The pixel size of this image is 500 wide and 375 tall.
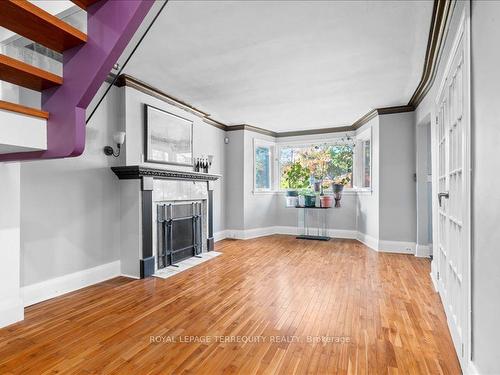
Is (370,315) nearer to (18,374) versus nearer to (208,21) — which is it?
(18,374)

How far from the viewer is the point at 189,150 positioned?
14.7 feet

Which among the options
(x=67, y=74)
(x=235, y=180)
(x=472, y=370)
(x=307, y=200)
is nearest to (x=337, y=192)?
(x=307, y=200)

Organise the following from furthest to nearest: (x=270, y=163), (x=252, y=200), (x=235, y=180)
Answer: (x=270, y=163), (x=252, y=200), (x=235, y=180)

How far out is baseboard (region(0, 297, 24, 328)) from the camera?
2.11 metres

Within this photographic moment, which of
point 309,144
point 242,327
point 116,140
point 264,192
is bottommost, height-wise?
point 242,327

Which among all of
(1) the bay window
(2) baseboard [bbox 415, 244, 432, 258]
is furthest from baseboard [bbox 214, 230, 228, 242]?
(2) baseboard [bbox 415, 244, 432, 258]

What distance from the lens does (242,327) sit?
82.5 inches

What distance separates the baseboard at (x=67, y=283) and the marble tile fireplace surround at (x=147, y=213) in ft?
0.58

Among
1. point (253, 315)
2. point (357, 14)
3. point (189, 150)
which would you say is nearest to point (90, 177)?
point (189, 150)

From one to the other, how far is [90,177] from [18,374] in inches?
76.2

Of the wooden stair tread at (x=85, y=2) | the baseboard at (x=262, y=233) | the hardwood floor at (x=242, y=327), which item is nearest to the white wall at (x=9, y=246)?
the hardwood floor at (x=242, y=327)

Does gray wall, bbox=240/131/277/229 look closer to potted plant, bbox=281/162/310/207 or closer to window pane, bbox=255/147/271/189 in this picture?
window pane, bbox=255/147/271/189

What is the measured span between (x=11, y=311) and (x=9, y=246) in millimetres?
501

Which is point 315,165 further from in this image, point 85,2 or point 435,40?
point 85,2
